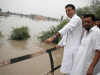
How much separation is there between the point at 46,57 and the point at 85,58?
4.73 m

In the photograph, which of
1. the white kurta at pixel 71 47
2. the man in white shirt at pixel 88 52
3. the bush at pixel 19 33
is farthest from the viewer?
the bush at pixel 19 33

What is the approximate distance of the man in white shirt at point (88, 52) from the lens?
1176mm

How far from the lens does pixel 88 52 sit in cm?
126

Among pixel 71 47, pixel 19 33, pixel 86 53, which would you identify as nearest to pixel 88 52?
pixel 86 53

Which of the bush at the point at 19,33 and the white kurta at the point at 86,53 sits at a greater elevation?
the white kurta at the point at 86,53

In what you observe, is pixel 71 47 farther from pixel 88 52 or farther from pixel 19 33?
pixel 19 33

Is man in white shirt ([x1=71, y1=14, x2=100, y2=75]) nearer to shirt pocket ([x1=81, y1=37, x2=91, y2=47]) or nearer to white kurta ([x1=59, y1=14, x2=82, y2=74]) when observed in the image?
shirt pocket ([x1=81, y1=37, x2=91, y2=47])

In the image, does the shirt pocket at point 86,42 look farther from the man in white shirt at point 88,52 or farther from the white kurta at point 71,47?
the white kurta at point 71,47

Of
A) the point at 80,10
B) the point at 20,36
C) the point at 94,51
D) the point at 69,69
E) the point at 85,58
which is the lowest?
the point at 20,36

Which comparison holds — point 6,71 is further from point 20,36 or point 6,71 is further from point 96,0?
point 96,0

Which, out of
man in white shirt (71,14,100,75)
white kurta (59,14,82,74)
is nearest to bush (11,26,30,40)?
white kurta (59,14,82,74)

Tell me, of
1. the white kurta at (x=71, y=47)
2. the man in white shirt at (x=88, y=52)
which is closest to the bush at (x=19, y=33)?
the white kurta at (x=71, y=47)

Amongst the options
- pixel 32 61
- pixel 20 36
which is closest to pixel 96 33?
pixel 32 61

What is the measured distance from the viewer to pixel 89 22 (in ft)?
4.41
